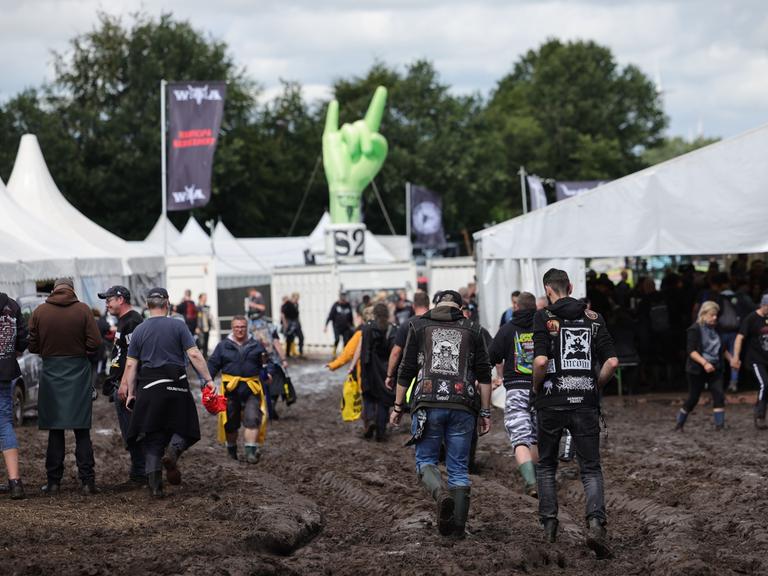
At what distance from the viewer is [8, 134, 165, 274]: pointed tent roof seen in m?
28.8

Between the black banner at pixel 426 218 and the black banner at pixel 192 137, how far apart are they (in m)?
21.0

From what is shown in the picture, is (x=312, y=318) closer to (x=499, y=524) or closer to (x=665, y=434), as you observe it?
(x=665, y=434)

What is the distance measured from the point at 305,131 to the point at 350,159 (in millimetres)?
30131

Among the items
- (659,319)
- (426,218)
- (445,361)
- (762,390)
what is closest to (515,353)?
(445,361)

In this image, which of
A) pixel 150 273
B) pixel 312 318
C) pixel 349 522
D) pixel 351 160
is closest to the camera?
pixel 349 522

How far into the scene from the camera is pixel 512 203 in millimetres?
83062

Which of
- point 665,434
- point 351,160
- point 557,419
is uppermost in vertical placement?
point 351,160

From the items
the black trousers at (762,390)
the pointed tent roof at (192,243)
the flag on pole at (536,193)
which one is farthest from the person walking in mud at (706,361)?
the pointed tent roof at (192,243)

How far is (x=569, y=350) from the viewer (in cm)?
857

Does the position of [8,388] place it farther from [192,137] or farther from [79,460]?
[192,137]

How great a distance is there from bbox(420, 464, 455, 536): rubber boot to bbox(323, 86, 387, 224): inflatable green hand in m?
34.7

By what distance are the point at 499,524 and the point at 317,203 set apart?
209 feet

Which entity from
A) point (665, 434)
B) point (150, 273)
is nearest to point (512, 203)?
point (150, 273)

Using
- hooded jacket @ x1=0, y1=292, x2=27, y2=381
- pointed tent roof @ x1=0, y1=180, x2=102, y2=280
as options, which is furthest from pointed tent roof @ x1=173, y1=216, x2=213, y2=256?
hooded jacket @ x1=0, y1=292, x2=27, y2=381
